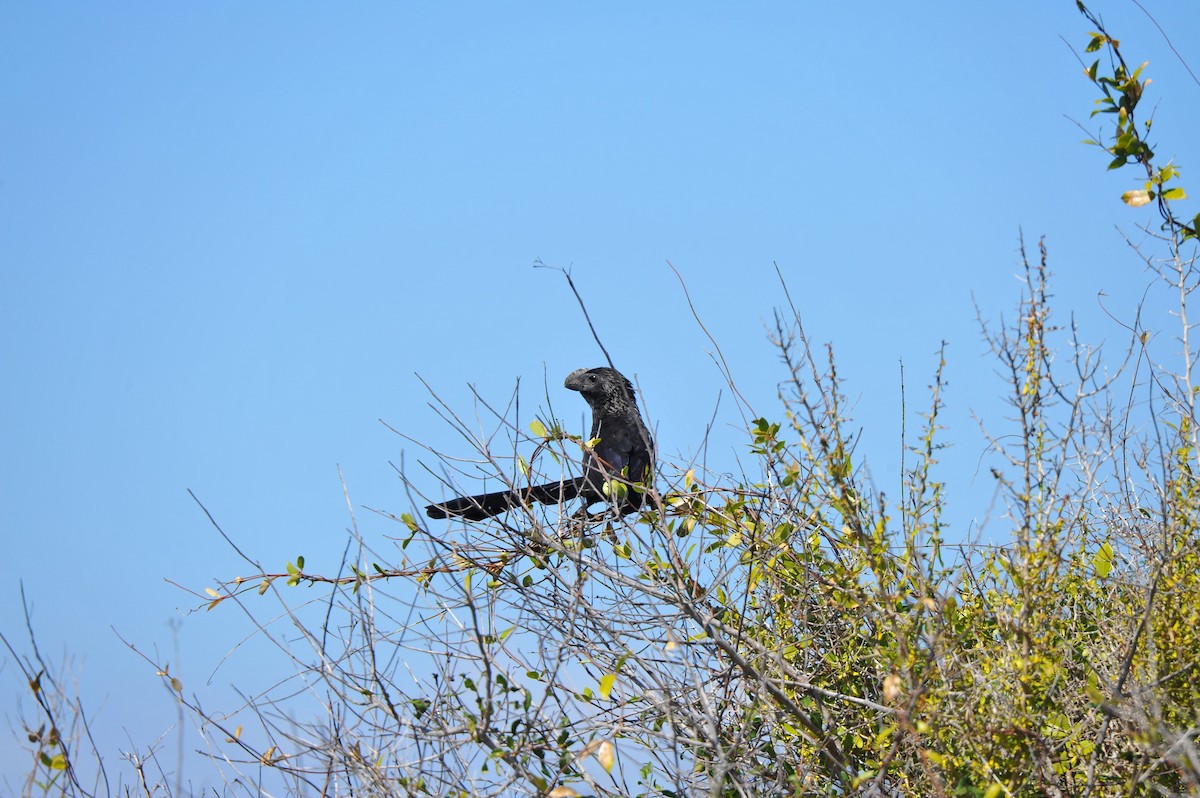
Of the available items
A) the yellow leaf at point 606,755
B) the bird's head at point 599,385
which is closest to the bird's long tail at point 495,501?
the bird's head at point 599,385

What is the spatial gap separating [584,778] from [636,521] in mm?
955

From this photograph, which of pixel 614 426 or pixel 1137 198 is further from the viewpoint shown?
pixel 614 426

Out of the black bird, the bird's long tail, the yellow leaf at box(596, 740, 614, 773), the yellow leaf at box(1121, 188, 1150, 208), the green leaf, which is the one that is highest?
the black bird

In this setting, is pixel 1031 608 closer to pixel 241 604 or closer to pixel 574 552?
pixel 574 552

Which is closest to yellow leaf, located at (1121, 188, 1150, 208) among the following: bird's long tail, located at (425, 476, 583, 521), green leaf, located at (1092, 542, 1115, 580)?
green leaf, located at (1092, 542, 1115, 580)

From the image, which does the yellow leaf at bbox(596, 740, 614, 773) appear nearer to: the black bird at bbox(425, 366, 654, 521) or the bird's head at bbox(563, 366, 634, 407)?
the black bird at bbox(425, 366, 654, 521)

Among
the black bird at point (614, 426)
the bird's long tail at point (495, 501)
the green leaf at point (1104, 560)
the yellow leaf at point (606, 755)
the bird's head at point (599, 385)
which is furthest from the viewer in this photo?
the bird's head at point (599, 385)

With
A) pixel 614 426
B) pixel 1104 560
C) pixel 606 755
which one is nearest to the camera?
pixel 606 755

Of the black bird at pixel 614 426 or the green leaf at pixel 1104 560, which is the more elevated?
the black bird at pixel 614 426

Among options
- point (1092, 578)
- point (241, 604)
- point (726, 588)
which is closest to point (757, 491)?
point (726, 588)

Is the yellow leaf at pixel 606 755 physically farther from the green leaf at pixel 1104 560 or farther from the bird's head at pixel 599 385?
the bird's head at pixel 599 385

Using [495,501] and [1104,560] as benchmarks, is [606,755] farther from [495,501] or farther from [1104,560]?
[1104,560]

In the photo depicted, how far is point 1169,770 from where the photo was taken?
11.3 feet

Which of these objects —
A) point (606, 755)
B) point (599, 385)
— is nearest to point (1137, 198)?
point (606, 755)
